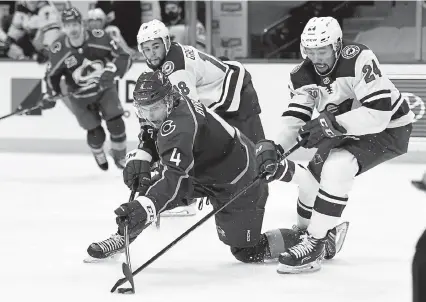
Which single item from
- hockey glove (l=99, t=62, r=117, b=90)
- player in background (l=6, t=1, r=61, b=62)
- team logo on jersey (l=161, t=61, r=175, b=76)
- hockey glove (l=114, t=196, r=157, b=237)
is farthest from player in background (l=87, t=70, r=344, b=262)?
player in background (l=6, t=1, r=61, b=62)

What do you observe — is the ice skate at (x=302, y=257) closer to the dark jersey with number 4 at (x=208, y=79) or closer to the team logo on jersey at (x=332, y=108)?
the team logo on jersey at (x=332, y=108)

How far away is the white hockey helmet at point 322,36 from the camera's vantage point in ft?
11.3

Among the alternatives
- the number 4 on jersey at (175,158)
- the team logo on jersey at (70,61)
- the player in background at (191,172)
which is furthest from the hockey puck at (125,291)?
the team logo on jersey at (70,61)

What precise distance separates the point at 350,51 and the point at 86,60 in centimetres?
326

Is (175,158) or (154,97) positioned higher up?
(154,97)

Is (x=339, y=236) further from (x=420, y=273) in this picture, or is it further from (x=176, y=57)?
(x=420, y=273)

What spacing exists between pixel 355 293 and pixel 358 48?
922 mm

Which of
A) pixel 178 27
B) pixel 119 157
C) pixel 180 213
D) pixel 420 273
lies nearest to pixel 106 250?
pixel 180 213

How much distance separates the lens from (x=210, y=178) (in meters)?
3.47

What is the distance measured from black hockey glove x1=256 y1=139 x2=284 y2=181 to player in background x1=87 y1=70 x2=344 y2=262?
0.38 feet

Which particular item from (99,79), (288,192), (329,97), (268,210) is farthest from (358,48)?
(99,79)

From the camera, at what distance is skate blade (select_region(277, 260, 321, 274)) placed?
344 centimetres

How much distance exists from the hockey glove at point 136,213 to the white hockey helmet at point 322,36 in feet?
2.79

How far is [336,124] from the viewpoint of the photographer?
134 inches
